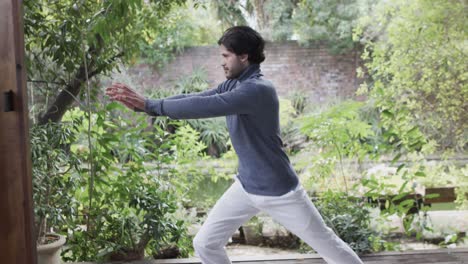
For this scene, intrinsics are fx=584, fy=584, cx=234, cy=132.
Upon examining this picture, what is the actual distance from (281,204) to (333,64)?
7562mm

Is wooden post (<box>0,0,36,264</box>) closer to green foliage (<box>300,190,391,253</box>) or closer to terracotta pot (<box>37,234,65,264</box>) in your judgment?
terracotta pot (<box>37,234,65,264</box>)

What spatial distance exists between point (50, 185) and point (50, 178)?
5cm

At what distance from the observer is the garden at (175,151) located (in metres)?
2.99

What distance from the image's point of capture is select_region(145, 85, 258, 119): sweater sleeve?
2.03 meters

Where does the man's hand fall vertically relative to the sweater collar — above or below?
below

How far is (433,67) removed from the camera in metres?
4.92

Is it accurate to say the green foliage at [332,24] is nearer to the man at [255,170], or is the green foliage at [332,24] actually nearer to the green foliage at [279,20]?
the green foliage at [279,20]

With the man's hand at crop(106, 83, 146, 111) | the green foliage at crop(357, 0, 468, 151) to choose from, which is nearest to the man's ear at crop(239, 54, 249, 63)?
the man's hand at crop(106, 83, 146, 111)

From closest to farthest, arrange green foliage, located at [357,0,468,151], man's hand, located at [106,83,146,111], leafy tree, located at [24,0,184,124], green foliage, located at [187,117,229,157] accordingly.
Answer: man's hand, located at [106,83,146,111] → leafy tree, located at [24,0,184,124] → green foliage, located at [357,0,468,151] → green foliage, located at [187,117,229,157]

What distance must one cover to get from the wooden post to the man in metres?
0.57

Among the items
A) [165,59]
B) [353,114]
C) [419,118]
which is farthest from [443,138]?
[165,59]

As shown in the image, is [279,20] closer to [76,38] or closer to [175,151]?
[175,151]

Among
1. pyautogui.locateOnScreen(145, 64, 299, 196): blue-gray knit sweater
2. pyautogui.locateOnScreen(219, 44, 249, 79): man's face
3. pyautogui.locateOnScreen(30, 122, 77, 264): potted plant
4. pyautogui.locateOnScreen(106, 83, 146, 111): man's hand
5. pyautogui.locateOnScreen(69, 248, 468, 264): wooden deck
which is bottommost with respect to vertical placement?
pyautogui.locateOnScreen(69, 248, 468, 264): wooden deck

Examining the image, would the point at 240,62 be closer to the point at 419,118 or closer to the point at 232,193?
the point at 232,193
